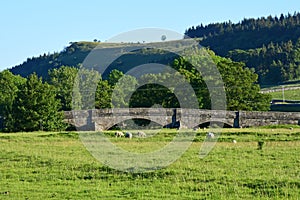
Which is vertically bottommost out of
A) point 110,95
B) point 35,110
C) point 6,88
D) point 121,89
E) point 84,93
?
point 35,110

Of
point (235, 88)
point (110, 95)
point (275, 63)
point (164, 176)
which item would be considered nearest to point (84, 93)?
point (110, 95)

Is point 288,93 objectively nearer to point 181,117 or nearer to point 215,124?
point 215,124

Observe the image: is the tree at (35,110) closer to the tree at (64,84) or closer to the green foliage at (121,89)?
the green foliage at (121,89)

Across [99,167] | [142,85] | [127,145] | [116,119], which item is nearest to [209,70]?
[142,85]

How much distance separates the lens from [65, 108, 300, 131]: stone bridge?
47.3m

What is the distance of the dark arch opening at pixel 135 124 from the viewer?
169 feet

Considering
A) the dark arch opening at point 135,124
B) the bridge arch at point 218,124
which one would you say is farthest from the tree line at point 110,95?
the bridge arch at point 218,124

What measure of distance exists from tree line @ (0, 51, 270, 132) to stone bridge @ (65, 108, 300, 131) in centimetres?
401

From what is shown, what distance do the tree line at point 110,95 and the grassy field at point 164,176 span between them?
27.6 metres

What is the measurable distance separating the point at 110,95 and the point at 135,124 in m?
22.2

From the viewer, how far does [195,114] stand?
4781cm

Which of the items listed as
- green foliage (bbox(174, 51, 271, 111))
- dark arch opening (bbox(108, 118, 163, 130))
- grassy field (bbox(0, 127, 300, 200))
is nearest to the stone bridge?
dark arch opening (bbox(108, 118, 163, 130))

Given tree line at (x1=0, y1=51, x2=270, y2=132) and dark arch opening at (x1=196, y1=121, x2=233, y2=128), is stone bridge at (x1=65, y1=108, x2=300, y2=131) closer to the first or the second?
dark arch opening at (x1=196, y1=121, x2=233, y2=128)

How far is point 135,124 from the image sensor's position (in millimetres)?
54156
